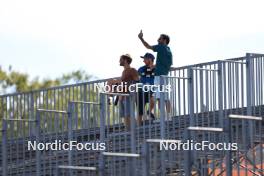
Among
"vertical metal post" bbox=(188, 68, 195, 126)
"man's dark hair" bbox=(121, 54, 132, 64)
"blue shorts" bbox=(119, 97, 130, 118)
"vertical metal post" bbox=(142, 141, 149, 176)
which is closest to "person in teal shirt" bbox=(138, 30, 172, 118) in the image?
"man's dark hair" bbox=(121, 54, 132, 64)

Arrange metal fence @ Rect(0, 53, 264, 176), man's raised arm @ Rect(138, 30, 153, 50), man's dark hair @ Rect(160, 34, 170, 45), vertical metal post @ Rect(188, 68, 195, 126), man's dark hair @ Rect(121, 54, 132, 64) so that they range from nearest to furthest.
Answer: metal fence @ Rect(0, 53, 264, 176)
vertical metal post @ Rect(188, 68, 195, 126)
man's dark hair @ Rect(160, 34, 170, 45)
man's raised arm @ Rect(138, 30, 153, 50)
man's dark hair @ Rect(121, 54, 132, 64)

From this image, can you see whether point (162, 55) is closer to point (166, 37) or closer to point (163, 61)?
point (163, 61)

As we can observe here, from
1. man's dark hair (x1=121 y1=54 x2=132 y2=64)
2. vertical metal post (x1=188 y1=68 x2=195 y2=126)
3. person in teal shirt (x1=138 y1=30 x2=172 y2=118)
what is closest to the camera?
vertical metal post (x1=188 y1=68 x2=195 y2=126)

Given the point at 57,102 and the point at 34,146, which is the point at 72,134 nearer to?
the point at 34,146

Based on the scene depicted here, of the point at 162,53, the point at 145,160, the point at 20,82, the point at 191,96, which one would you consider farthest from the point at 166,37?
the point at 20,82

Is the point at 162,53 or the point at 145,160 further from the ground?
the point at 162,53

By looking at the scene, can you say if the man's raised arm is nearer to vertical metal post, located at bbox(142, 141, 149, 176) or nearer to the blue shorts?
the blue shorts

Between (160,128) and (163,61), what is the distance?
1.55 meters

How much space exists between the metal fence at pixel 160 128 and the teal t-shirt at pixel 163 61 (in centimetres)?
15

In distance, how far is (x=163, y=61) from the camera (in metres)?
29.5

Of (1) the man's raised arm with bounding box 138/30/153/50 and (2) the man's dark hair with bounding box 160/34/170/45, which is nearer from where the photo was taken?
(2) the man's dark hair with bounding box 160/34/170/45

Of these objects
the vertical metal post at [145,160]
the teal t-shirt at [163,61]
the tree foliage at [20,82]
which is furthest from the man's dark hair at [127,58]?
the tree foliage at [20,82]

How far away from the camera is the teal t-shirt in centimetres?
2936

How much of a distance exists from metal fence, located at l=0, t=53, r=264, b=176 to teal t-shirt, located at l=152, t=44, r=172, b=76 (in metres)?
0.15
